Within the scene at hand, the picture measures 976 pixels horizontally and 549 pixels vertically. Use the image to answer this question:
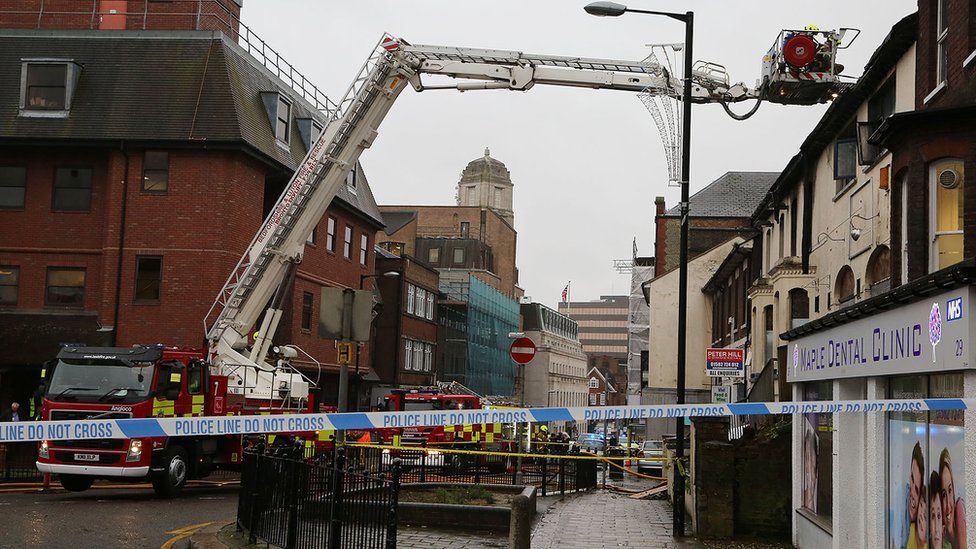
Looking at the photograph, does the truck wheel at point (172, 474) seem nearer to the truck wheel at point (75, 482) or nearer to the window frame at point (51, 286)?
the truck wheel at point (75, 482)

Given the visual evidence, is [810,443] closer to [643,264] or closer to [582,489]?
[582,489]

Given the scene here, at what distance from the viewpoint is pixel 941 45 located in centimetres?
1475

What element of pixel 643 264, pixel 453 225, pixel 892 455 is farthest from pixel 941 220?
pixel 453 225

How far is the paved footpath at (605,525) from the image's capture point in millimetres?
13398

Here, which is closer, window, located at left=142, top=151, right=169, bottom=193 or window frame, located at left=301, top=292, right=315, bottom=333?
window, located at left=142, top=151, right=169, bottom=193

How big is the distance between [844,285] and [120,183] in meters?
21.5

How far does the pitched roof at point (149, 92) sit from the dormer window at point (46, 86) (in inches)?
11.0

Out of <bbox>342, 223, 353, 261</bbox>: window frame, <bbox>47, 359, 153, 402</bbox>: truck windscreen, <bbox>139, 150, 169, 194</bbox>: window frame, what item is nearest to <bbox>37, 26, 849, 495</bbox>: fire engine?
<bbox>47, 359, 153, 402</bbox>: truck windscreen

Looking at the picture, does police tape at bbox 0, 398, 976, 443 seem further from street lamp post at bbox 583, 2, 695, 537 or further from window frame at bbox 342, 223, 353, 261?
window frame at bbox 342, 223, 353, 261

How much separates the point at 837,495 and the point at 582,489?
13.3 meters

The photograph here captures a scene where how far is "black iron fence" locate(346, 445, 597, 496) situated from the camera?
21.1m

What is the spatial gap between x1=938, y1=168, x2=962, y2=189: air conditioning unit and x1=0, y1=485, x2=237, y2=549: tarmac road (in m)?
11.2

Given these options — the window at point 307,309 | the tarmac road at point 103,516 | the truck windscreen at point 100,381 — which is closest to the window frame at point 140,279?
the window at point 307,309

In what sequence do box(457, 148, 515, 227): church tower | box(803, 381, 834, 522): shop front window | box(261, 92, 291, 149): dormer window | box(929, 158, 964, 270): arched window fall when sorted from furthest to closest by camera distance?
box(457, 148, 515, 227): church tower → box(261, 92, 291, 149): dormer window → box(929, 158, 964, 270): arched window → box(803, 381, 834, 522): shop front window
